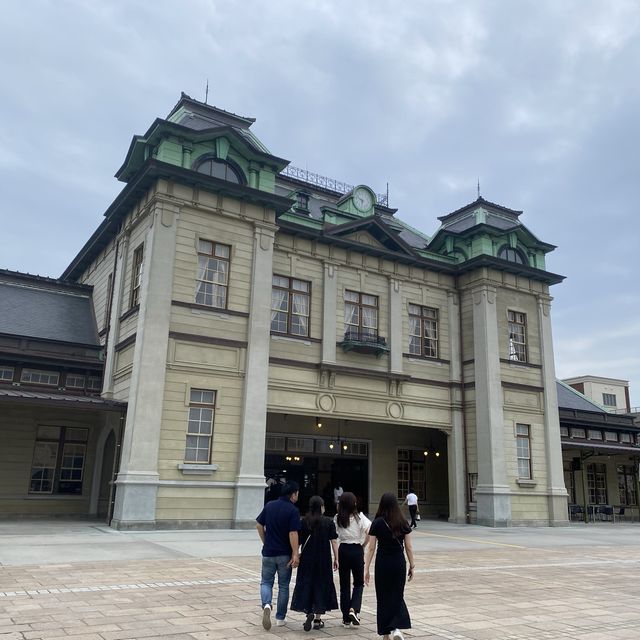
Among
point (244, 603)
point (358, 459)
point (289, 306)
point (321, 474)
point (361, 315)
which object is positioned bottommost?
point (244, 603)

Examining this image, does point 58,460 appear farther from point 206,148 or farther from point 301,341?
point 206,148

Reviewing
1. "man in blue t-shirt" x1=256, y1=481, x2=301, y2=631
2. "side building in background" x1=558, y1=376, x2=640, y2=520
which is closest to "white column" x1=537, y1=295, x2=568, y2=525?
"side building in background" x1=558, y1=376, x2=640, y2=520

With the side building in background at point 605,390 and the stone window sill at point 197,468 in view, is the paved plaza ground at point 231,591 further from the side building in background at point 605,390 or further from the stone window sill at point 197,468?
the side building in background at point 605,390

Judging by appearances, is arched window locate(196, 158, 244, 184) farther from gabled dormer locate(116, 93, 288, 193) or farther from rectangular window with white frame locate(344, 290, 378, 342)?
rectangular window with white frame locate(344, 290, 378, 342)

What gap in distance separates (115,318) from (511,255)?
1717 cm

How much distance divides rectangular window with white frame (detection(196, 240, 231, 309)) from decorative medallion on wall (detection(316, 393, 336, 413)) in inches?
199

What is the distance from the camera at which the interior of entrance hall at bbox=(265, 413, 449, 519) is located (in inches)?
1020

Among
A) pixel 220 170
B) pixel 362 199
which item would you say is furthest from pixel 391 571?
pixel 362 199

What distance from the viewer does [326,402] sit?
22.9 meters

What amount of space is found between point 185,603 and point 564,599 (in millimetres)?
5658

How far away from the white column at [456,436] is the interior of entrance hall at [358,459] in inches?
110

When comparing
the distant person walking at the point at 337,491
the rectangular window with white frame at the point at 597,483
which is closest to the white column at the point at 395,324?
the distant person walking at the point at 337,491

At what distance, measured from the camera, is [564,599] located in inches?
377

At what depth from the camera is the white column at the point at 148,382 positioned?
17.6 m
